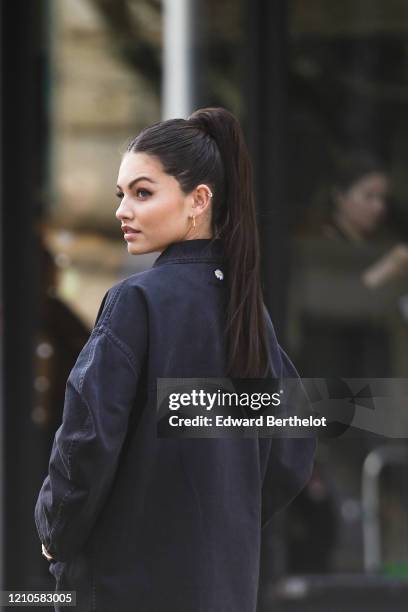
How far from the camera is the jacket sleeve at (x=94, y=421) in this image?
185 centimetres

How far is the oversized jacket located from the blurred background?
130 inches

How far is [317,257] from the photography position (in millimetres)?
5387

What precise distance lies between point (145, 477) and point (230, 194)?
481 mm

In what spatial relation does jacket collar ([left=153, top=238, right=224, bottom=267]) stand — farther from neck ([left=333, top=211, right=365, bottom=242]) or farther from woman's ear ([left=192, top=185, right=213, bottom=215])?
neck ([left=333, top=211, right=365, bottom=242])

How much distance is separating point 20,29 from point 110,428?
13.3 ft

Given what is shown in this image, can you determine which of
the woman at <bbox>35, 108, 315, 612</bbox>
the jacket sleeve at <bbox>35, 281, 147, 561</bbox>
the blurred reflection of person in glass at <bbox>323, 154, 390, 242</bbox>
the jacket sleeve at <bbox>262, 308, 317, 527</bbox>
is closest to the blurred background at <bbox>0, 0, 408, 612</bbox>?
the blurred reflection of person in glass at <bbox>323, 154, 390, 242</bbox>

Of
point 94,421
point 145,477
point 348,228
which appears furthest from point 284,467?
point 348,228

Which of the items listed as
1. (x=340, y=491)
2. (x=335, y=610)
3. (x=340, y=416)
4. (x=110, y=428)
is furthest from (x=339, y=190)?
(x=110, y=428)

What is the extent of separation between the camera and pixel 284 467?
212cm

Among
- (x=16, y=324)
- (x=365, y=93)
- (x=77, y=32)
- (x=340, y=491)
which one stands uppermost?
(x=77, y=32)

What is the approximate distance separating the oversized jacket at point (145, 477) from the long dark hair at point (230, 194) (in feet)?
0.12

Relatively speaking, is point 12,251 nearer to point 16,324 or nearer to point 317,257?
point 16,324

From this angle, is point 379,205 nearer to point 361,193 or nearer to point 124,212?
point 361,193

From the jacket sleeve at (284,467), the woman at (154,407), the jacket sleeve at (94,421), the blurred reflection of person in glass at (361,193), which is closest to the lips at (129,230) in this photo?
the woman at (154,407)
